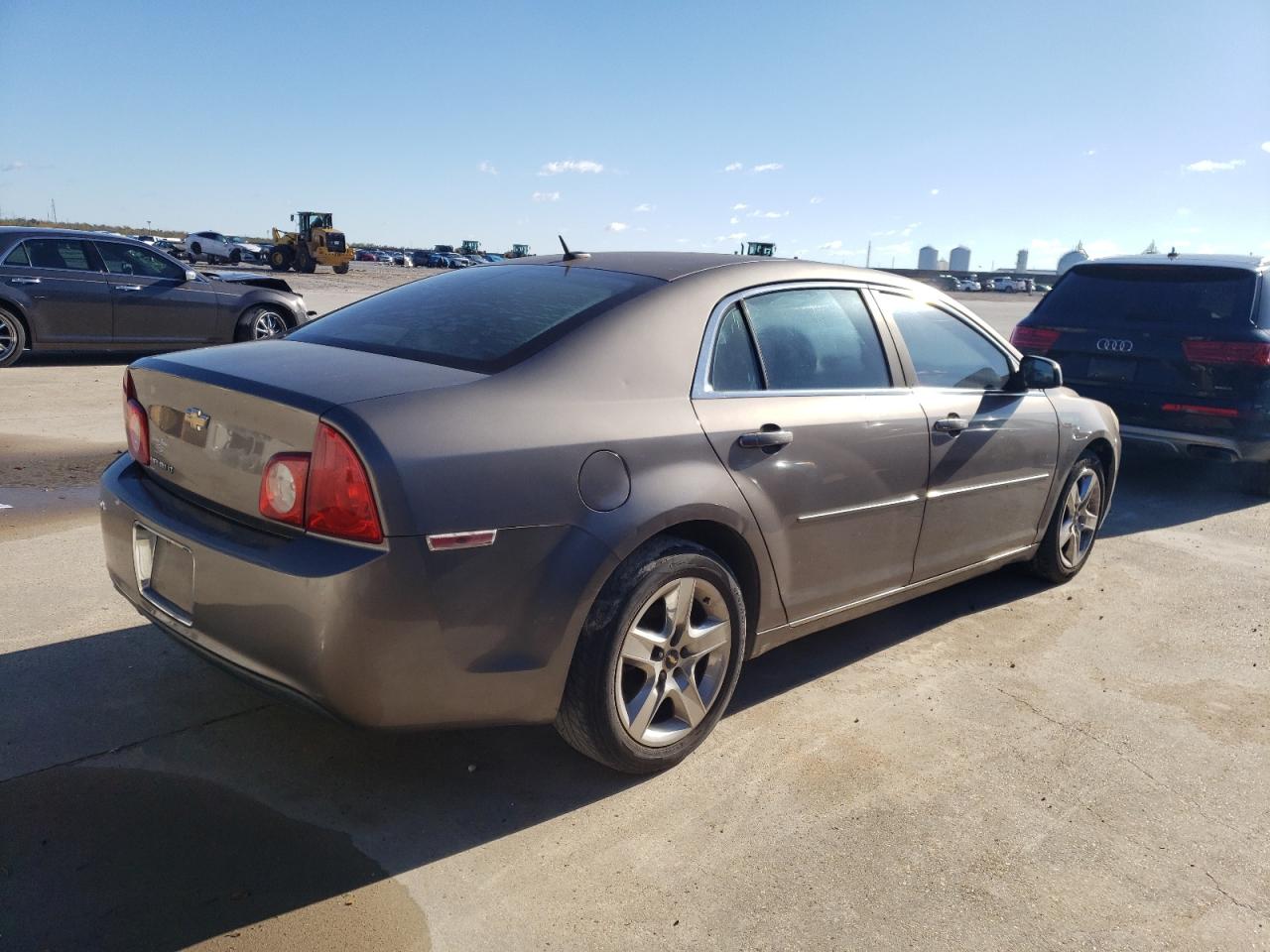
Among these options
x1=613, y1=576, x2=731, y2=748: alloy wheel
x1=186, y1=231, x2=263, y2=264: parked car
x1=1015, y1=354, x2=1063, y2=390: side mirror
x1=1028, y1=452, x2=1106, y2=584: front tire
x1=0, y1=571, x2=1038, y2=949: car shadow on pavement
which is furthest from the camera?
x1=186, y1=231, x2=263, y2=264: parked car

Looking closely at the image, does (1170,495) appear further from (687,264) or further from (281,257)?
(281,257)

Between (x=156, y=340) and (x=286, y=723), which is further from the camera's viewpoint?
(x=156, y=340)

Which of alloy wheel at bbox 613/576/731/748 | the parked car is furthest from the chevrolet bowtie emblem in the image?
the parked car

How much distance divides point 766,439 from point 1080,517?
2808 millimetres

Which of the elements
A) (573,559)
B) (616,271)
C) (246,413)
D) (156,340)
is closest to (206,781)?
(246,413)

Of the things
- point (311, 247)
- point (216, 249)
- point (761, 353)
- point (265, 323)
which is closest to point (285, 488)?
point (761, 353)

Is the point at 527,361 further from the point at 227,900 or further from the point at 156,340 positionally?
the point at 156,340

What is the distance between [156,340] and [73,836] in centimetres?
992

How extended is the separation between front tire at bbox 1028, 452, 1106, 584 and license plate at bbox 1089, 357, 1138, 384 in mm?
2114

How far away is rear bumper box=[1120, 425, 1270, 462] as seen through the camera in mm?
6879

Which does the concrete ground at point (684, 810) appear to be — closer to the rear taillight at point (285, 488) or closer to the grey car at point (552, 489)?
the grey car at point (552, 489)

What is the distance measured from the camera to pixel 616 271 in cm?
355

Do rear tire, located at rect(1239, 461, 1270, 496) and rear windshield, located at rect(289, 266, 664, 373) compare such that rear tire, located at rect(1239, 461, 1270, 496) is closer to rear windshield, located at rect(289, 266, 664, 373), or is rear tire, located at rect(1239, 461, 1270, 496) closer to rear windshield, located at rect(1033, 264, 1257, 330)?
rear windshield, located at rect(1033, 264, 1257, 330)

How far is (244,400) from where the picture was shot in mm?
2711
